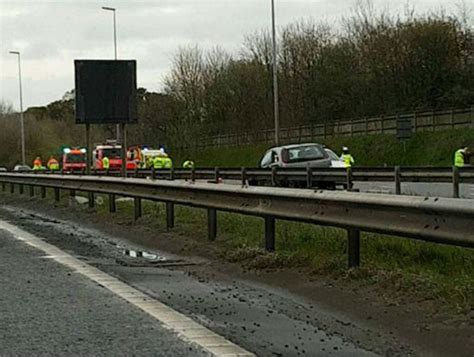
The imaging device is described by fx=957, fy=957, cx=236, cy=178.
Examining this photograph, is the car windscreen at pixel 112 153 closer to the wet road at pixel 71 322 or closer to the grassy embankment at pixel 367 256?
the grassy embankment at pixel 367 256

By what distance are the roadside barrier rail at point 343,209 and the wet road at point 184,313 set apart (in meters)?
0.89

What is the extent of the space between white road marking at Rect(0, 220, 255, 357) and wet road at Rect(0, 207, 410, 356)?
0.08 meters

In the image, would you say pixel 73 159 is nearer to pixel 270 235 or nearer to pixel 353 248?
pixel 270 235

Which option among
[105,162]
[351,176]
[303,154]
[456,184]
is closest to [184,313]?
[456,184]

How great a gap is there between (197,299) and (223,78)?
63.2m

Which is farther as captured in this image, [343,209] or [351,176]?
[351,176]

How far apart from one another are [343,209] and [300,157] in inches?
799

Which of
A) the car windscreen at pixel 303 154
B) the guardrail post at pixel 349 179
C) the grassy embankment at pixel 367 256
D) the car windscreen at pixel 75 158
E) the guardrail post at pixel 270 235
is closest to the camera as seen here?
the grassy embankment at pixel 367 256

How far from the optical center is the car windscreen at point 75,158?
186 feet

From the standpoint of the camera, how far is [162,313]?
23.7 feet

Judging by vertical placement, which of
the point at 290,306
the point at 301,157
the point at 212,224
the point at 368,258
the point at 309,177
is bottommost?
the point at 290,306

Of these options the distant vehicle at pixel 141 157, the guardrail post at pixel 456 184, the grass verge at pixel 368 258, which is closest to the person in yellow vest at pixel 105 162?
the distant vehicle at pixel 141 157

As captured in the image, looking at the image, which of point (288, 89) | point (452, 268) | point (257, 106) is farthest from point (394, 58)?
point (452, 268)

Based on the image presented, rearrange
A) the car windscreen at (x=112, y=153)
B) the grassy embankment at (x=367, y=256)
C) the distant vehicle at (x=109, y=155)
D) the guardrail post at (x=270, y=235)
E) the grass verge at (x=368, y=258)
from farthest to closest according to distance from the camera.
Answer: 1. the car windscreen at (x=112, y=153)
2. the distant vehicle at (x=109, y=155)
3. the guardrail post at (x=270, y=235)
4. the grassy embankment at (x=367, y=256)
5. the grass verge at (x=368, y=258)
